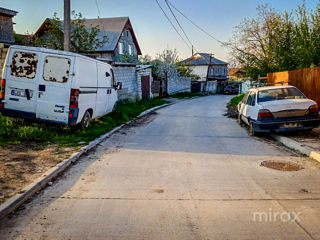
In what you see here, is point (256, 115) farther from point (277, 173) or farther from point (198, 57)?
point (198, 57)

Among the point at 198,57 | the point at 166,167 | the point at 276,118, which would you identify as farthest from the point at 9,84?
the point at 198,57

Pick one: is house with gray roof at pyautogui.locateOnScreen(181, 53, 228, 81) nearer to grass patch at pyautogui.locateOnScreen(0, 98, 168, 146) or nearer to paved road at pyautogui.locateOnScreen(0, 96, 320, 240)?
grass patch at pyautogui.locateOnScreen(0, 98, 168, 146)

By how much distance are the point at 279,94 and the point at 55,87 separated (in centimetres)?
700

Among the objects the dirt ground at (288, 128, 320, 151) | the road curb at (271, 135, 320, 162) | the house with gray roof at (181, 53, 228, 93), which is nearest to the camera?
the road curb at (271, 135, 320, 162)

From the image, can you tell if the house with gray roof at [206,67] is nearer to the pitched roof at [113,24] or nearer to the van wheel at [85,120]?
the pitched roof at [113,24]

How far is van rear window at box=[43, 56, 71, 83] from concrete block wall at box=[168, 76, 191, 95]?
87.7ft

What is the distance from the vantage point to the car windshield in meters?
9.50

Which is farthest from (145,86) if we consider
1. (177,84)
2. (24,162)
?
(24,162)

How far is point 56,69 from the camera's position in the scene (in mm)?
8164

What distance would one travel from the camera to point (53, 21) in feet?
77.3

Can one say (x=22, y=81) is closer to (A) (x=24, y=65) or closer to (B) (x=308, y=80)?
(A) (x=24, y=65)

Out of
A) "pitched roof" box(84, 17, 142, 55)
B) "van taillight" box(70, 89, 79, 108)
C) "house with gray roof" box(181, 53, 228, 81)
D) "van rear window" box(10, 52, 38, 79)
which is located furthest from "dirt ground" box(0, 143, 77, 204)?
"house with gray roof" box(181, 53, 228, 81)

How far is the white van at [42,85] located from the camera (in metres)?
8.16

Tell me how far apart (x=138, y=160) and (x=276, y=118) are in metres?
4.55
